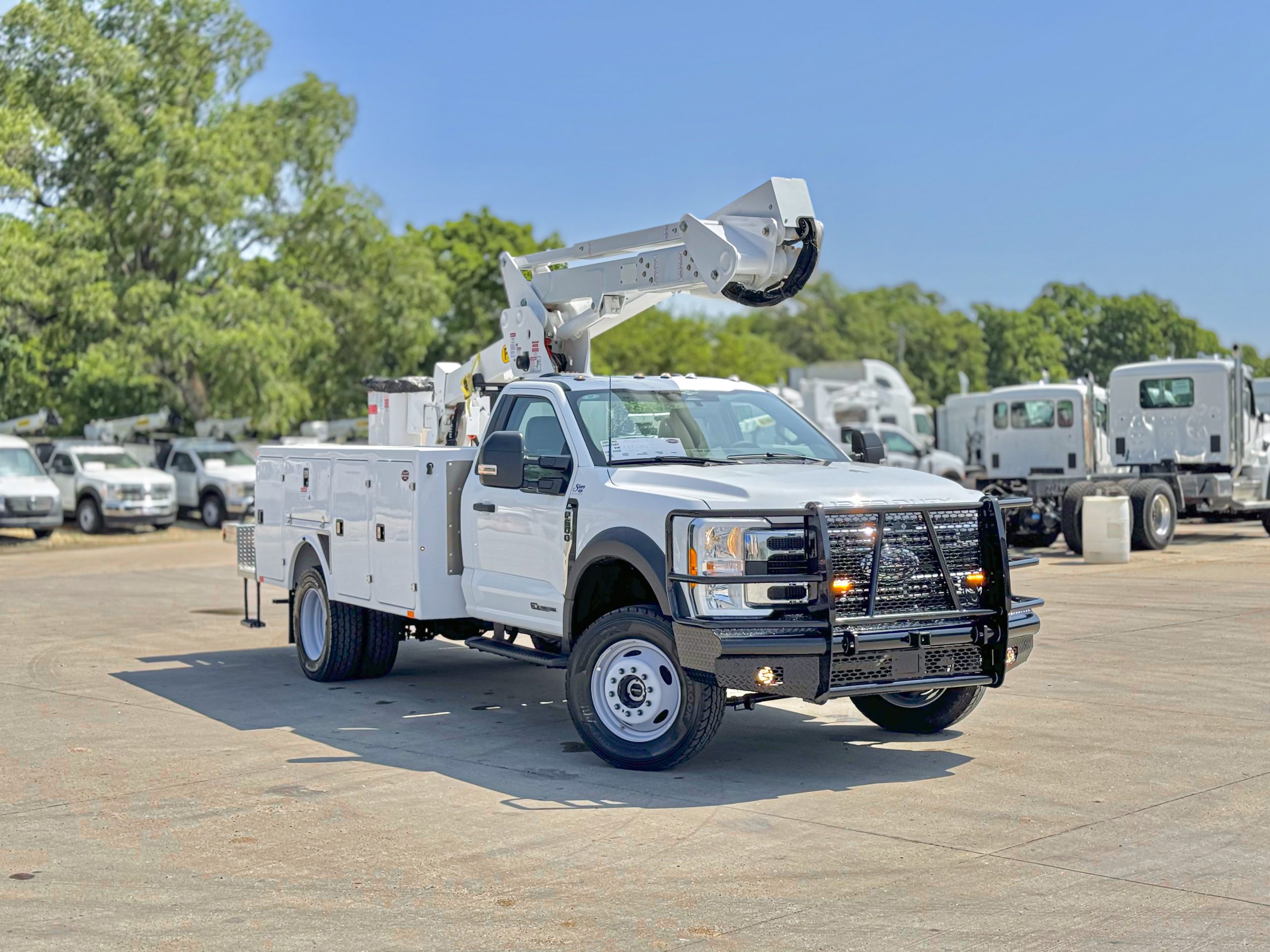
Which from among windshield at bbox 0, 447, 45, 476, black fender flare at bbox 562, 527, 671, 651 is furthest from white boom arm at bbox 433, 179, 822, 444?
windshield at bbox 0, 447, 45, 476

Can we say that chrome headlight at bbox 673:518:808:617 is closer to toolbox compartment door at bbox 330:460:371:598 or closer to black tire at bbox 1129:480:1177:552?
toolbox compartment door at bbox 330:460:371:598

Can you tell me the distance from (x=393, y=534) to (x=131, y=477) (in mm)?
22490

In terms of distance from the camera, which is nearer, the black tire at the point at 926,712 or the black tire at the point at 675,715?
the black tire at the point at 675,715

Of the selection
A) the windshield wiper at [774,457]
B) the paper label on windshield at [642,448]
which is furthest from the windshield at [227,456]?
the windshield wiper at [774,457]

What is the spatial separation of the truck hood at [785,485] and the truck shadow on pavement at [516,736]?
1.50 metres

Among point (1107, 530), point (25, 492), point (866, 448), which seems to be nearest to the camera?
point (866, 448)

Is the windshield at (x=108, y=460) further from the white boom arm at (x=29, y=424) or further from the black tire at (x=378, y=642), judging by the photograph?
the black tire at (x=378, y=642)

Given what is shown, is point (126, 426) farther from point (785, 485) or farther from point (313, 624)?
point (785, 485)

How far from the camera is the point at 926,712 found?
919 centimetres

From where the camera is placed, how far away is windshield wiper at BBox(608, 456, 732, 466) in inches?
349

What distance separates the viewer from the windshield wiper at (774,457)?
9.15 metres

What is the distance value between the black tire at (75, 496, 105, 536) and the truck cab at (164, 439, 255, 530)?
2122 millimetres

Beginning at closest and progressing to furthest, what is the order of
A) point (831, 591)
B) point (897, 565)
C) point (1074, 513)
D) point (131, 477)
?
point (831, 591) → point (897, 565) → point (1074, 513) → point (131, 477)

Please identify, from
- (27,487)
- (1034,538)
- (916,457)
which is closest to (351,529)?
(1034,538)
